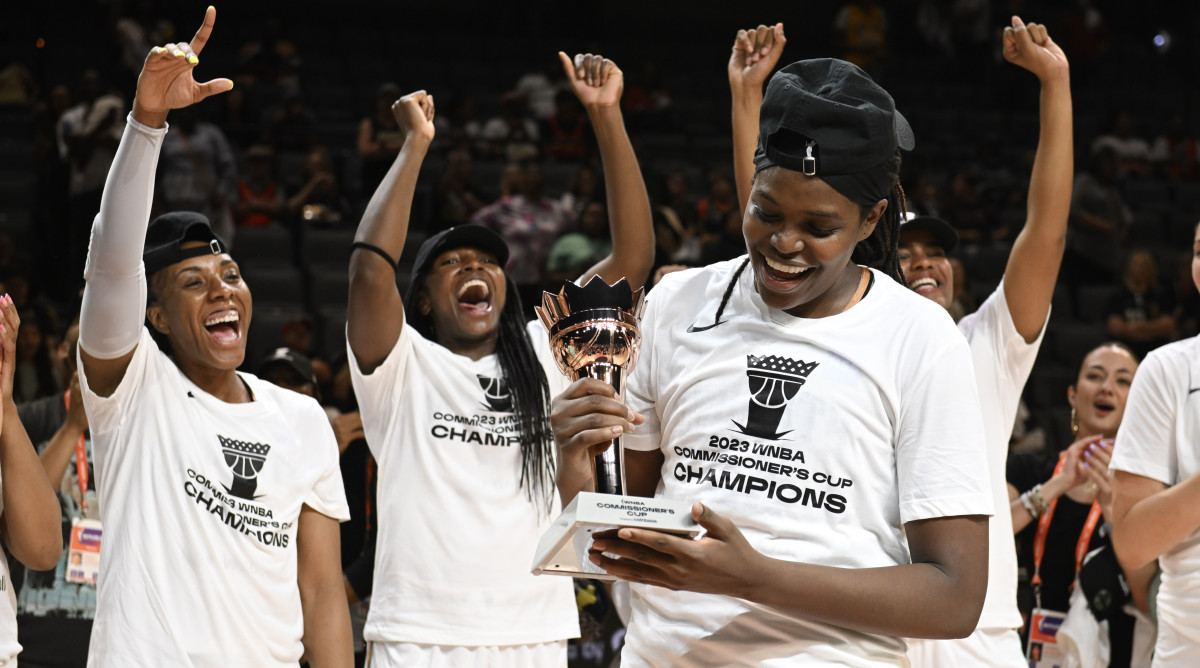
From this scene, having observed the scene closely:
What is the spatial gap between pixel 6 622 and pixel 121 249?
0.86 m

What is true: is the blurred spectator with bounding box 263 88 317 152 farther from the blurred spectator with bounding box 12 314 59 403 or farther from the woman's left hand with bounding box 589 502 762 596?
the woman's left hand with bounding box 589 502 762 596

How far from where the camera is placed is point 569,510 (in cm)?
156

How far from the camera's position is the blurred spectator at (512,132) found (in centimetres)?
945

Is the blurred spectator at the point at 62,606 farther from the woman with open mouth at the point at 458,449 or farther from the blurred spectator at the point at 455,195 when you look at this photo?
the blurred spectator at the point at 455,195

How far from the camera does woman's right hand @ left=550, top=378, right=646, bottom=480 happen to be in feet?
5.50

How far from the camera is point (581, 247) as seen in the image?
7609 millimetres

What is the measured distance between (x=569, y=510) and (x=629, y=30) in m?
12.5

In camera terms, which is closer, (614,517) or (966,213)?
(614,517)

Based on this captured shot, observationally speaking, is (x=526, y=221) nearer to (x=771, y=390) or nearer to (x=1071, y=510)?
(x=1071, y=510)

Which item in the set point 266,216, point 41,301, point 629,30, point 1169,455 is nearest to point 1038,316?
point 1169,455

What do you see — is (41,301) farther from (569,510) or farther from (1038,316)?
(569,510)

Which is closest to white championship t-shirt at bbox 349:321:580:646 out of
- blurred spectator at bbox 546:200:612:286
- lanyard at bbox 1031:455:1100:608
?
lanyard at bbox 1031:455:1100:608

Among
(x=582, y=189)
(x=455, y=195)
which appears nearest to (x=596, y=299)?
(x=455, y=195)

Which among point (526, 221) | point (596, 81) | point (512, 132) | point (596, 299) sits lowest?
point (596, 299)
